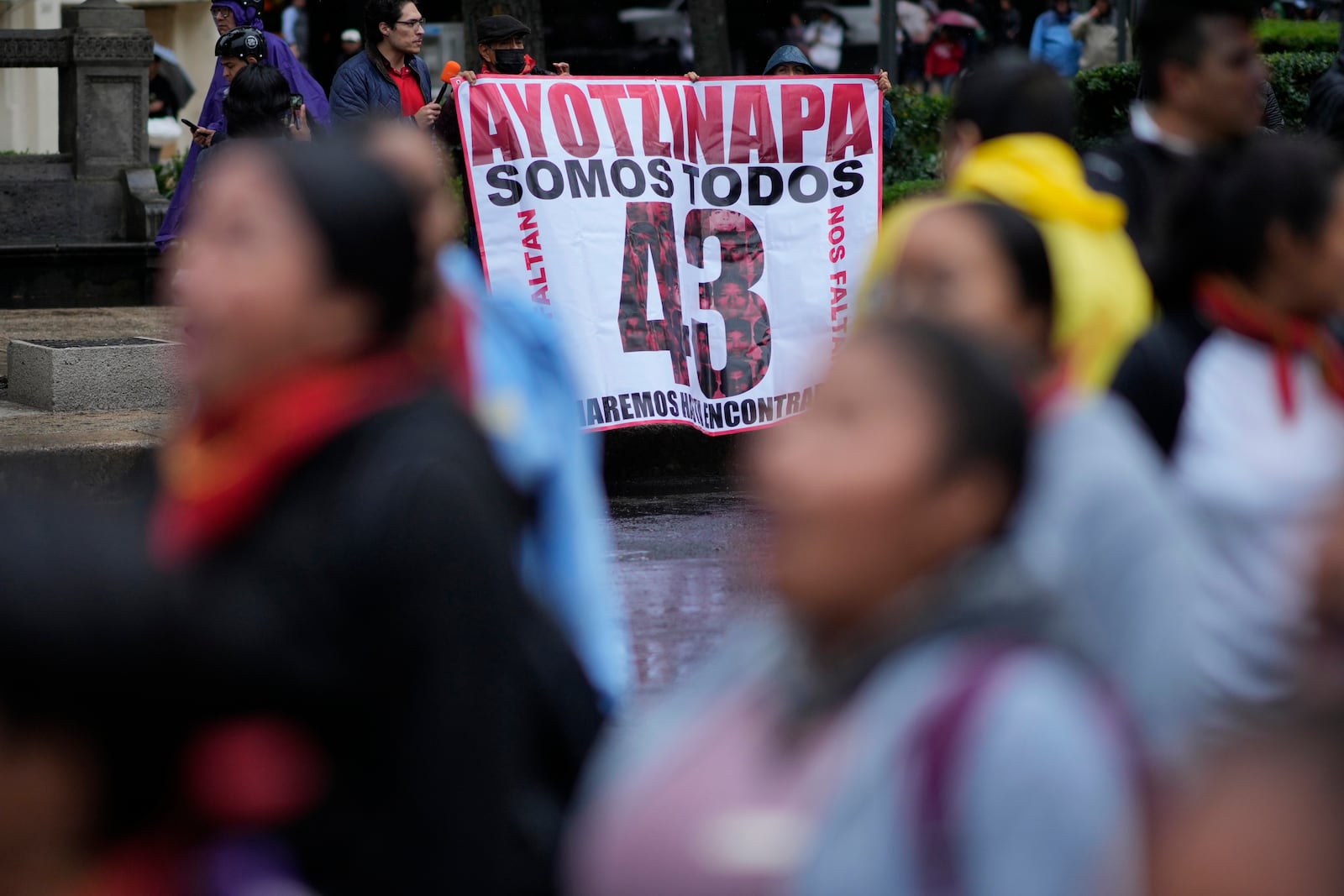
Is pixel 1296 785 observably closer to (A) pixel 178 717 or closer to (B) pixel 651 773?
(B) pixel 651 773

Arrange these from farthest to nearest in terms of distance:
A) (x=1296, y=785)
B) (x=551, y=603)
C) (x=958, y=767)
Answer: (x=551, y=603)
(x=958, y=767)
(x=1296, y=785)

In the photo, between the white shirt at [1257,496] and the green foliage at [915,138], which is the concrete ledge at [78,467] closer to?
the white shirt at [1257,496]

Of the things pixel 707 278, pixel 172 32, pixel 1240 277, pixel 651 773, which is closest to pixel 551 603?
pixel 651 773

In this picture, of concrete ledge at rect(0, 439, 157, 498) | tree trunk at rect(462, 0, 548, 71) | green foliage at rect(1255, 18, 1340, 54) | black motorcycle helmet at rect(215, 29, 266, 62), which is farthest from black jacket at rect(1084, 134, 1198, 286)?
green foliage at rect(1255, 18, 1340, 54)

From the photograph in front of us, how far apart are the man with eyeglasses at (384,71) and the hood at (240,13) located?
1.02m

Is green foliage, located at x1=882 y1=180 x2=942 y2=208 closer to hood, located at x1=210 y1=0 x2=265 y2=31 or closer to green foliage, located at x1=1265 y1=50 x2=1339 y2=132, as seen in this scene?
green foliage, located at x1=1265 y1=50 x2=1339 y2=132

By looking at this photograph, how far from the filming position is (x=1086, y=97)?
49.2ft

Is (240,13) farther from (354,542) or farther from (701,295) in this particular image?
(354,542)

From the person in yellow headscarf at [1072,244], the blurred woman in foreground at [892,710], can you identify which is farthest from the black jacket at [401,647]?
the person in yellow headscarf at [1072,244]

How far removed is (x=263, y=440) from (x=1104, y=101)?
1357 cm

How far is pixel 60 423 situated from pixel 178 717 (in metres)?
7.34

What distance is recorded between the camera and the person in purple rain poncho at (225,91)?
9.48m

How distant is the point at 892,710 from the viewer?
1710mm

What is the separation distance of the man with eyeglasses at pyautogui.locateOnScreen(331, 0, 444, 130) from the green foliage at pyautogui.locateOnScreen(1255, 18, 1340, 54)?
9.80 metres
